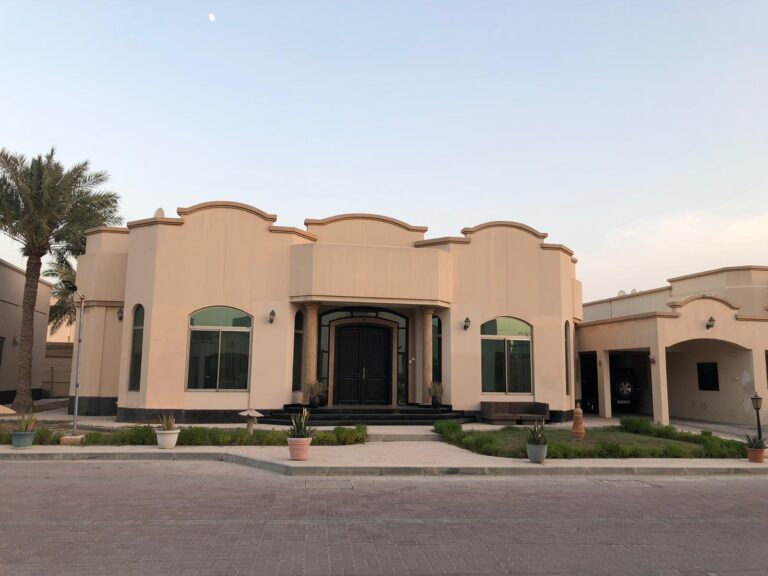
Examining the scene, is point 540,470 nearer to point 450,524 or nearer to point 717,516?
point 717,516

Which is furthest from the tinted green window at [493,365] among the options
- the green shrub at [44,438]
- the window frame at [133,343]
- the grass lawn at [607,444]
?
the green shrub at [44,438]

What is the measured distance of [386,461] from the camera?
1206cm

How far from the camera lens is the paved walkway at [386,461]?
37.4 feet

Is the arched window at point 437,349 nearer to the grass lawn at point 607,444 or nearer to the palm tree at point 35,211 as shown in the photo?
the grass lawn at point 607,444

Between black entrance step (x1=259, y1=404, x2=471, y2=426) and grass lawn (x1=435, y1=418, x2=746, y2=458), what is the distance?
182 cm

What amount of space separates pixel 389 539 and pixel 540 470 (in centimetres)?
573

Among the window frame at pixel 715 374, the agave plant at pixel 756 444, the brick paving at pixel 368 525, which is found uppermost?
the window frame at pixel 715 374

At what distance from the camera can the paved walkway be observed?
11.4m

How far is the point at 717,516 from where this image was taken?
8383 mm

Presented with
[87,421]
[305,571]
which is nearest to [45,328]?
[87,421]

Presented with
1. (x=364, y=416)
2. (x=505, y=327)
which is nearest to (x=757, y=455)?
(x=505, y=327)

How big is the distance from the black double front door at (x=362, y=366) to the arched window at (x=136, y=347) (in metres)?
6.16

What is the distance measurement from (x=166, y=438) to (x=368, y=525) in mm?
7472

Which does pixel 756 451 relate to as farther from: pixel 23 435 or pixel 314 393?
pixel 23 435
